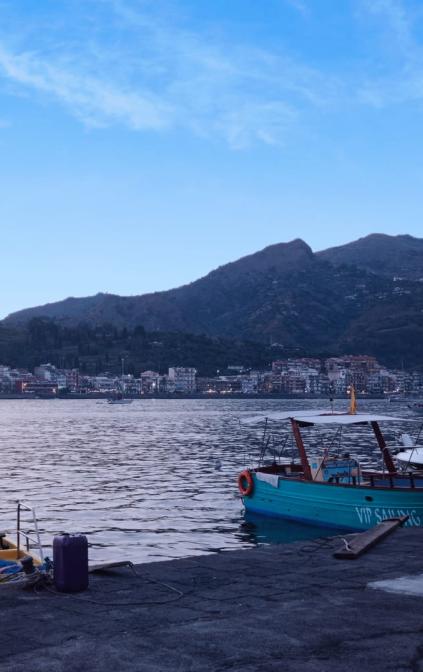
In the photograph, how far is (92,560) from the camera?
84.6ft

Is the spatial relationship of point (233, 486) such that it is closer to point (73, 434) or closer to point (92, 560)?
point (92, 560)

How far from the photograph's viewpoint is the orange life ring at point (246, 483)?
33.2 m

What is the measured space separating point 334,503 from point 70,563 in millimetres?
16470

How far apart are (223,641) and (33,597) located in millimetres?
4258

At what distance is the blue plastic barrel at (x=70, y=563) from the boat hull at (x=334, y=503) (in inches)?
577

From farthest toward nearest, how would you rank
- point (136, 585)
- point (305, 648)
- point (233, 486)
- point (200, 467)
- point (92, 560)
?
1. point (200, 467)
2. point (233, 486)
3. point (92, 560)
4. point (136, 585)
5. point (305, 648)

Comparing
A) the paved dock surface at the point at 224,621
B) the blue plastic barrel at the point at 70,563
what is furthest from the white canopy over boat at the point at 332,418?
the blue plastic barrel at the point at 70,563

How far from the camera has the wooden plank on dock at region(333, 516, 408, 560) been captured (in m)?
17.4

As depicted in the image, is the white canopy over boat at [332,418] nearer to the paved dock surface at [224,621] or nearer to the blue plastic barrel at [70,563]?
the paved dock surface at [224,621]

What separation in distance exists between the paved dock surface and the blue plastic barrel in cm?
24

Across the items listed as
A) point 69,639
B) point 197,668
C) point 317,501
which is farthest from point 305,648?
point 317,501

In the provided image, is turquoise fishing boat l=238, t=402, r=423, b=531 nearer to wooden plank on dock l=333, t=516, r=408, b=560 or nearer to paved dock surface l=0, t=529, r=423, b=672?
wooden plank on dock l=333, t=516, r=408, b=560

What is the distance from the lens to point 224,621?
12086 millimetres

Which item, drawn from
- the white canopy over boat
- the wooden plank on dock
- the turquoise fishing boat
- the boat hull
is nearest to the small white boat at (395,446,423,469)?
the turquoise fishing boat
